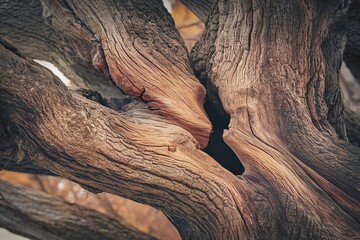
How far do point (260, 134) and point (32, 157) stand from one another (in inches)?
30.1

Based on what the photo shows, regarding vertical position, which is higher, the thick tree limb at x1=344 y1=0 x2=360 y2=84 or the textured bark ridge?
the thick tree limb at x1=344 y1=0 x2=360 y2=84

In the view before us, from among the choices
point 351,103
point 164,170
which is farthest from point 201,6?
point 351,103

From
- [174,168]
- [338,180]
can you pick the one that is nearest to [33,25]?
[174,168]

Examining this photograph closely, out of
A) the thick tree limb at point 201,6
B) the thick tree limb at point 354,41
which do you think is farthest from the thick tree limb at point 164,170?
the thick tree limb at point 201,6

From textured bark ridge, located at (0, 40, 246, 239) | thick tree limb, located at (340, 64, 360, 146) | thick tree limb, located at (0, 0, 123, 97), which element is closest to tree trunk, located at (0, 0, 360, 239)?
textured bark ridge, located at (0, 40, 246, 239)

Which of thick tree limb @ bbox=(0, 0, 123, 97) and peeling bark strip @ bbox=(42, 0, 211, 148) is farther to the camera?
thick tree limb @ bbox=(0, 0, 123, 97)

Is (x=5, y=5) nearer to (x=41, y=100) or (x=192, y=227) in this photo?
(x=41, y=100)

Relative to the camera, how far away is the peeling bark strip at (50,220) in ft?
6.32

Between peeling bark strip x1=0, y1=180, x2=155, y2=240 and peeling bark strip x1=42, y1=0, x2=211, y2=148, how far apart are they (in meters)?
0.77

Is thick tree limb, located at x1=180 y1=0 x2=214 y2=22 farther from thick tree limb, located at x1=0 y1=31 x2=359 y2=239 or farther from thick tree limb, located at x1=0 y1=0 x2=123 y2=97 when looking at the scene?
thick tree limb, located at x1=0 y1=31 x2=359 y2=239

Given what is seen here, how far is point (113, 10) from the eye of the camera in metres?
1.70

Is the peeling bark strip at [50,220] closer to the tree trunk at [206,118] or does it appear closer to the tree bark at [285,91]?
the tree trunk at [206,118]

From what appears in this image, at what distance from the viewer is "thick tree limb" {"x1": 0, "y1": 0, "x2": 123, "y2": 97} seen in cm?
209

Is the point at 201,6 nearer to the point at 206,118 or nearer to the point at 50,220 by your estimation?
the point at 206,118
